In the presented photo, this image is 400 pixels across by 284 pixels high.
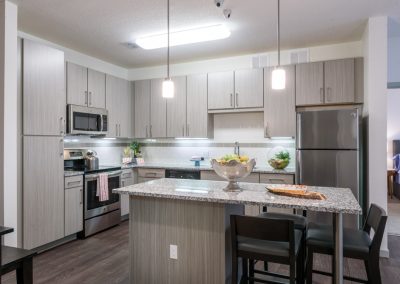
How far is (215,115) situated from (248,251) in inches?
127

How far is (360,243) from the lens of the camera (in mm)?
1927

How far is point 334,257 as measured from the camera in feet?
6.19

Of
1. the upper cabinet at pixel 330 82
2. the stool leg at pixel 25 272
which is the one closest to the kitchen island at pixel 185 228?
the stool leg at pixel 25 272

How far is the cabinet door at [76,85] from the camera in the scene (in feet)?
13.0

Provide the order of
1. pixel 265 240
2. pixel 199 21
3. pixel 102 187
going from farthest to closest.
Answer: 1. pixel 102 187
2. pixel 199 21
3. pixel 265 240

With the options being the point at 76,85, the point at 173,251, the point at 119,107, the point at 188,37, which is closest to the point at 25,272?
the point at 173,251

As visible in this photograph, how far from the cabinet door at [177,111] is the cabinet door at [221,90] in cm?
47

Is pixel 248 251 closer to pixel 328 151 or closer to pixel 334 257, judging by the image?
pixel 334 257

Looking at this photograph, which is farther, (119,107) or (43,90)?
(119,107)

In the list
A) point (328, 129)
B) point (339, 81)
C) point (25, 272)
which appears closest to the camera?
point (25, 272)

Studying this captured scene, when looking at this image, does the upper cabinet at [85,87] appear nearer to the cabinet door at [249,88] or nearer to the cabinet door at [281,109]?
the cabinet door at [249,88]

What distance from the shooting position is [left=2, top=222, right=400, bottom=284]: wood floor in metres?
2.80

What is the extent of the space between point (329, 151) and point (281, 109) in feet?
3.09

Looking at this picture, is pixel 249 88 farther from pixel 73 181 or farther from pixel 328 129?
pixel 73 181
